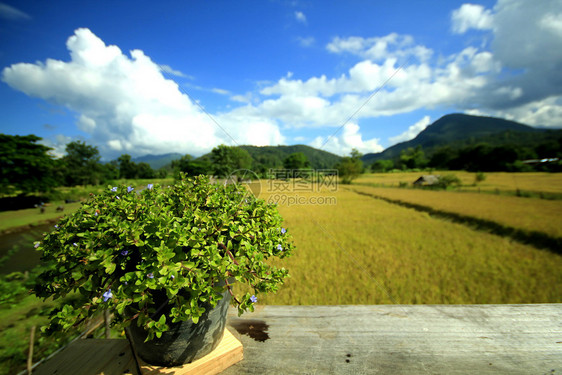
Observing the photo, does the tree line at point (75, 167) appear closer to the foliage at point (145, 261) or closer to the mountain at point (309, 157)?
the foliage at point (145, 261)

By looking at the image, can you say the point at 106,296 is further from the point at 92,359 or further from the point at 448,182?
the point at 448,182

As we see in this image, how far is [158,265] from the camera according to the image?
932mm

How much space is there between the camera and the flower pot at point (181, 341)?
3.87ft

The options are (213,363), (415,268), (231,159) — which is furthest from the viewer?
(231,159)

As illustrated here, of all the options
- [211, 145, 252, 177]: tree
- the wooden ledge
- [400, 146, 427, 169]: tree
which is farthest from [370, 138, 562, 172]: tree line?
[400, 146, 427, 169]: tree

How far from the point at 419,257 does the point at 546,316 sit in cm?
776

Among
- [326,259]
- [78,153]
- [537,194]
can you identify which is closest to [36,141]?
[78,153]

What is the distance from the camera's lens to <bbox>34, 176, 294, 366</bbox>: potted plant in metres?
0.95

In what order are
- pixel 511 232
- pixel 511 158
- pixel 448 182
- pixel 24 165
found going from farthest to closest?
pixel 448 182 → pixel 511 158 → pixel 24 165 → pixel 511 232

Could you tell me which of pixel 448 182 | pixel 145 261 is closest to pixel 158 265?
pixel 145 261

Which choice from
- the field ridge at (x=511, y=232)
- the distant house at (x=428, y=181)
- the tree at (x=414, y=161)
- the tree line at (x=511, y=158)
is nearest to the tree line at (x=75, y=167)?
the field ridge at (x=511, y=232)

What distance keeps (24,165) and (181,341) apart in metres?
32.3

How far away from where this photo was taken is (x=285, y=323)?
1.84 m

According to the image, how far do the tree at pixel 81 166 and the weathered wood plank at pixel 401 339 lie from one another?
4452 centimetres
